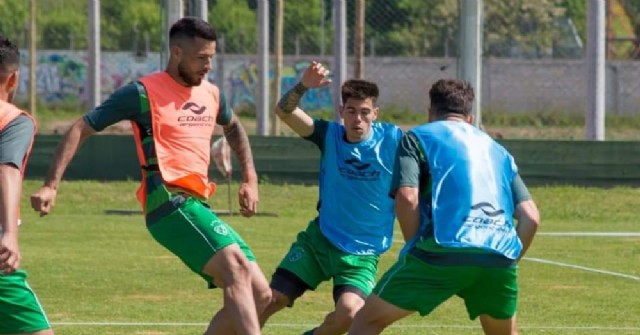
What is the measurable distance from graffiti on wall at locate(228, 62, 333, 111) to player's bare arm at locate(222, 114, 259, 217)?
97.4 feet

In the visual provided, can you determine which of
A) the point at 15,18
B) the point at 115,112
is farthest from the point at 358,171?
the point at 15,18

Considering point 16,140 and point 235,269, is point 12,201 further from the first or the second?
point 235,269

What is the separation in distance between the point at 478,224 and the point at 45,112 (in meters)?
32.7

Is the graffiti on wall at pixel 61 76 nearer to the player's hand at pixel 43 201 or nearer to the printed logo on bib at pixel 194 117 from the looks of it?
the printed logo on bib at pixel 194 117

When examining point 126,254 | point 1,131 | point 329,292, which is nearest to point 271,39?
point 126,254

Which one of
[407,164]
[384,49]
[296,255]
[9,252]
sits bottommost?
[296,255]

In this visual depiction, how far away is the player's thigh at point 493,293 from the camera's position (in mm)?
8047

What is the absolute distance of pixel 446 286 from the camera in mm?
8031

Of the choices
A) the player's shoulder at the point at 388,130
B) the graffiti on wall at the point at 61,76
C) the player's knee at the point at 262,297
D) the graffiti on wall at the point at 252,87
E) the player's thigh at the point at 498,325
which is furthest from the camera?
the graffiti on wall at the point at 61,76

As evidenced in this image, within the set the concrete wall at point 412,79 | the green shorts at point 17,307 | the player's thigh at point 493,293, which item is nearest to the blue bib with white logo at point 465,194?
the player's thigh at point 493,293

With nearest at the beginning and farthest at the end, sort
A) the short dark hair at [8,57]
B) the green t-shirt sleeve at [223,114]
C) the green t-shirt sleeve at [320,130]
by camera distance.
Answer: the short dark hair at [8,57] < the green t-shirt sleeve at [223,114] < the green t-shirt sleeve at [320,130]

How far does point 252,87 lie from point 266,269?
2657 centimetres

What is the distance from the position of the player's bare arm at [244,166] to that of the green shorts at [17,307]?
2.07 meters

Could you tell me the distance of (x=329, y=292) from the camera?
14484 millimetres
